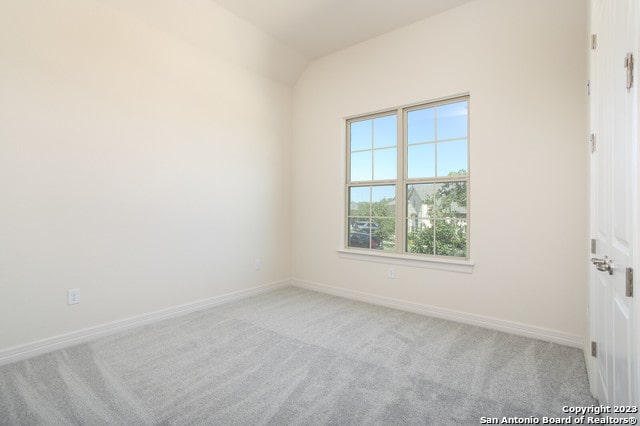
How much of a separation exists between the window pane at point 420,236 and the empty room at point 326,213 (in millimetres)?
17

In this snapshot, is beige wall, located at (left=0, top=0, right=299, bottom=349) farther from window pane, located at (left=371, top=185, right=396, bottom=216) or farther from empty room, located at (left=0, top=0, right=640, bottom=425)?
window pane, located at (left=371, top=185, right=396, bottom=216)

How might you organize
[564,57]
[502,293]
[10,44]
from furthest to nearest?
[502,293]
[564,57]
[10,44]

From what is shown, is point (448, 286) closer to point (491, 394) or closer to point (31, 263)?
point (491, 394)

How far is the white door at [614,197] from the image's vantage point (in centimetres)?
102

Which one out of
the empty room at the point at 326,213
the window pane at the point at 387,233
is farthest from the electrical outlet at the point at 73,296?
the window pane at the point at 387,233

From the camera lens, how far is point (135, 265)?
10.1 ft

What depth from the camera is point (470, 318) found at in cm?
313

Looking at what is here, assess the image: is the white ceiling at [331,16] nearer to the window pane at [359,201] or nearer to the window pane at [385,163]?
the window pane at [385,163]

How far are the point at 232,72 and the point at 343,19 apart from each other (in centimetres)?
142

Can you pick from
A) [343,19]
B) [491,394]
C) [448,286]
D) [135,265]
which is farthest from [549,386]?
[343,19]

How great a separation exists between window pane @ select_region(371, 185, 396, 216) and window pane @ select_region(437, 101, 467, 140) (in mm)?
820

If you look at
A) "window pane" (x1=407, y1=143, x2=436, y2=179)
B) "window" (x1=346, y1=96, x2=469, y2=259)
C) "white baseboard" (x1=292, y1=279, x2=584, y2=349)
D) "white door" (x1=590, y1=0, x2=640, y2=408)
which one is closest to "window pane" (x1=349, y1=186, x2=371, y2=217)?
"window" (x1=346, y1=96, x2=469, y2=259)

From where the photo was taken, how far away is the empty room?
5.90 feet

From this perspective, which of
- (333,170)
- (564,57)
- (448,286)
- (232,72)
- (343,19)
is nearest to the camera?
(564,57)
